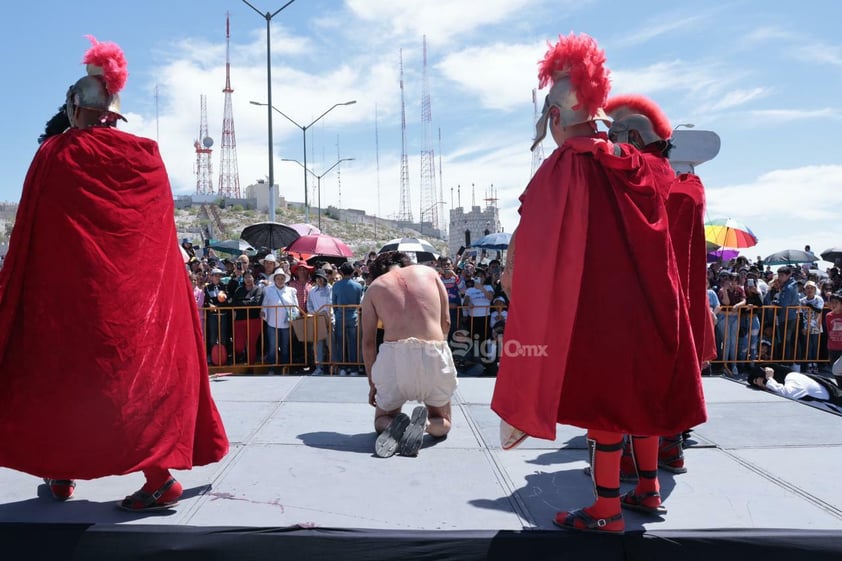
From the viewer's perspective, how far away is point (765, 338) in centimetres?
985

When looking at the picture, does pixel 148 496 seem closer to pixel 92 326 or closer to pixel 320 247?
pixel 92 326

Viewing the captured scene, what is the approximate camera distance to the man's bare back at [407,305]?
15.4 feet

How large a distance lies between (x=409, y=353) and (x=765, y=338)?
7425mm

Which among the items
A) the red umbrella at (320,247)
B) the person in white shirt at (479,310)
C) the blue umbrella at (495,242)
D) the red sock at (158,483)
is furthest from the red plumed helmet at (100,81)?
the blue umbrella at (495,242)

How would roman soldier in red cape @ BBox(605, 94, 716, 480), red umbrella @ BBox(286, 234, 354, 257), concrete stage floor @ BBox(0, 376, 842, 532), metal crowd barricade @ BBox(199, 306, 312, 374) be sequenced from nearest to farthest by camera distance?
concrete stage floor @ BBox(0, 376, 842, 532)
roman soldier in red cape @ BBox(605, 94, 716, 480)
metal crowd barricade @ BBox(199, 306, 312, 374)
red umbrella @ BBox(286, 234, 354, 257)

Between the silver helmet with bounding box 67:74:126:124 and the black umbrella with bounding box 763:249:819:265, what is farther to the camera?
the black umbrella with bounding box 763:249:819:265

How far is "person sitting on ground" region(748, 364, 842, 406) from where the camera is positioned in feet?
20.8

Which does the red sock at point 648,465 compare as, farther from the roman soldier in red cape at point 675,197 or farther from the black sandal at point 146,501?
Result: the black sandal at point 146,501

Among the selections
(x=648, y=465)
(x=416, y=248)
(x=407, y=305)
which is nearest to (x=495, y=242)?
(x=416, y=248)

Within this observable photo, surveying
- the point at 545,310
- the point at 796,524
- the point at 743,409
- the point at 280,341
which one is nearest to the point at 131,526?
the point at 545,310

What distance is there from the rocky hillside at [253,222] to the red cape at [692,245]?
5295cm

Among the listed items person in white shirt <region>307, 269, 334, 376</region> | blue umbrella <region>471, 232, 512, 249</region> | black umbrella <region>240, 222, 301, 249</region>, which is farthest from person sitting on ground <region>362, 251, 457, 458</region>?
black umbrella <region>240, 222, 301, 249</region>

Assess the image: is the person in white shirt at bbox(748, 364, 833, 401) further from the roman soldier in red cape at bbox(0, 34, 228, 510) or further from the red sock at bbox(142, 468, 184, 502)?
the red sock at bbox(142, 468, 184, 502)

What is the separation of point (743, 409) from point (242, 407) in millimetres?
4175
